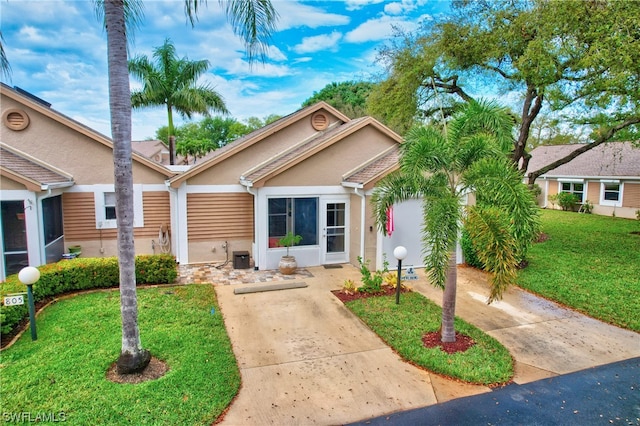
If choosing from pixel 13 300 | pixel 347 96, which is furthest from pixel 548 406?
pixel 347 96

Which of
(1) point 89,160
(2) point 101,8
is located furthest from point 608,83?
(1) point 89,160

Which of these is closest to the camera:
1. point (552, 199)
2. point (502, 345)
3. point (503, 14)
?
point (502, 345)

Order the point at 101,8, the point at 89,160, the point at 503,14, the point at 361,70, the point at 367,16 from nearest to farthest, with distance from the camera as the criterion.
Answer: the point at 101,8 → the point at 89,160 → the point at 503,14 → the point at 367,16 → the point at 361,70

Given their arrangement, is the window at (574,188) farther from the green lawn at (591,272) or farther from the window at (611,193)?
the green lawn at (591,272)

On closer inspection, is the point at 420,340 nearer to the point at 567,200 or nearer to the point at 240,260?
the point at 240,260

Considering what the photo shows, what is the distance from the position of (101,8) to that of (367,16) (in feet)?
42.3

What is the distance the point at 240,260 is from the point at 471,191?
7899 millimetres

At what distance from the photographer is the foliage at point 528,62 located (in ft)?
38.6

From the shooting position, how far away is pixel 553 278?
429 inches

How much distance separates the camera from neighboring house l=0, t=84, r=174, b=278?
11055 mm

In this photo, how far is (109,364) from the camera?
19.0ft

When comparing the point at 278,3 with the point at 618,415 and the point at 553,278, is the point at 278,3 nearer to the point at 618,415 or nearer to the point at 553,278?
the point at 618,415

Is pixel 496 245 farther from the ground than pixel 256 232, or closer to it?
farther from the ground

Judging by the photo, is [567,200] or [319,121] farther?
[567,200]
